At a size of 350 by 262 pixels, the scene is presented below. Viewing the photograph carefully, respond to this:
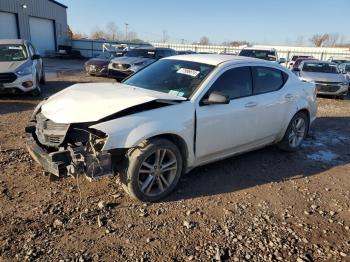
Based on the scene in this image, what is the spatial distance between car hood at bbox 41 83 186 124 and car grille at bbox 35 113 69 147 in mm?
72

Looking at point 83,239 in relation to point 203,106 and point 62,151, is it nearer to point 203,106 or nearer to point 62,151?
point 62,151

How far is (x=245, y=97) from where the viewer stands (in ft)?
16.6

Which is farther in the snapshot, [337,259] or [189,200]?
[189,200]

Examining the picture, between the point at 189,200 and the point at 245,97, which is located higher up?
the point at 245,97

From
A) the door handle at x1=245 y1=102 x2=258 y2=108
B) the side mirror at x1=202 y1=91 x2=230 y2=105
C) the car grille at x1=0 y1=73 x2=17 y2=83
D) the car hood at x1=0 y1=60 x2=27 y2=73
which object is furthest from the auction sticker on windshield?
the car hood at x1=0 y1=60 x2=27 y2=73

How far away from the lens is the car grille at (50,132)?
13.1 feet

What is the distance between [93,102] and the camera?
13.5 ft

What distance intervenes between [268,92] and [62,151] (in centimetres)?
328

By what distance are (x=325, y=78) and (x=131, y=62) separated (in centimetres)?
791

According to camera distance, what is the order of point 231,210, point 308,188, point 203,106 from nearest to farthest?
1. point 231,210
2. point 203,106
3. point 308,188

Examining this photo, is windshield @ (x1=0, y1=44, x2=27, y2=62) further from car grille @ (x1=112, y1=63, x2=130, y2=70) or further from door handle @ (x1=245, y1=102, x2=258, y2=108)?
door handle @ (x1=245, y1=102, x2=258, y2=108)

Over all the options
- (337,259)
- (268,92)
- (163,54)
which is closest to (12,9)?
(163,54)

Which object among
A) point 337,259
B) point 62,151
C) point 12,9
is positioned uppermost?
point 12,9

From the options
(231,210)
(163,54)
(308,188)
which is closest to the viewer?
(231,210)
